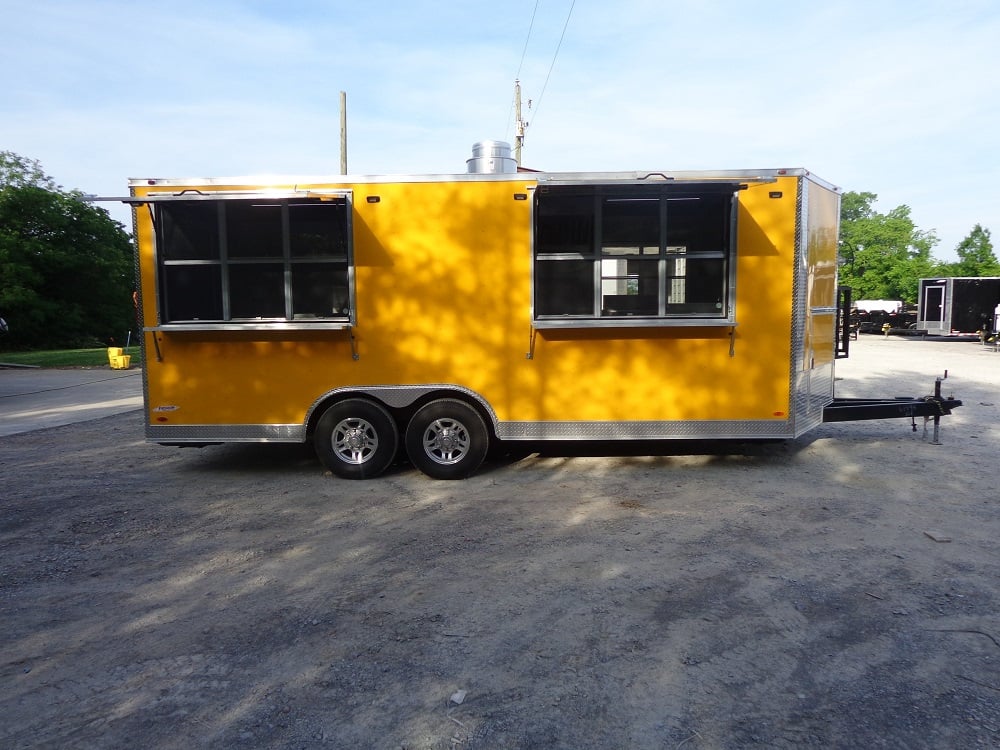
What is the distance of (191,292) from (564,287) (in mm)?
3611

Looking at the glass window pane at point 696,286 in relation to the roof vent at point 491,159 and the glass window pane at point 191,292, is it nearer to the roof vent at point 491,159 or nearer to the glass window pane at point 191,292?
the roof vent at point 491,159

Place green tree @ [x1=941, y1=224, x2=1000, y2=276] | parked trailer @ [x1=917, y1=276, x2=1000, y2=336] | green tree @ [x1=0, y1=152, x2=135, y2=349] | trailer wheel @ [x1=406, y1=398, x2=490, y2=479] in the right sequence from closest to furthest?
trailer wheel @ [x1=406, y1=398, x2=490, y2=479]
parked trailer @ [x1=917, y1=276, x2=1000, y2=336]
green tree @ [x1=0, y1=152, x2=135, y2=349]
green tree @ [x1=941, y1=224, x2=1000, y2=276]

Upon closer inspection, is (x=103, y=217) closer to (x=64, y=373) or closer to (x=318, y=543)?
(x=64, y=373)

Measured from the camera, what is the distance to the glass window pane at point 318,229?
20.3 ft

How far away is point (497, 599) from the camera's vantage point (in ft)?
12.6

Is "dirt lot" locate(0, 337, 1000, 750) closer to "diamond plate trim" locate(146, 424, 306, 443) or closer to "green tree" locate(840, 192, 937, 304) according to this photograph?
"diamond plate trim" locate(146, 424, 306, 443)

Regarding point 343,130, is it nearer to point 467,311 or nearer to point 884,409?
point 467,311

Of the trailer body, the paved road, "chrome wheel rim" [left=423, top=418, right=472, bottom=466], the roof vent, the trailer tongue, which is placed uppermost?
the roof vent

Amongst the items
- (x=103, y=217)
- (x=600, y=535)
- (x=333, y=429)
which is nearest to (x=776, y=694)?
(x=600, y=535)

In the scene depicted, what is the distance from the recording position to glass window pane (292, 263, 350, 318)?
6.29 metres

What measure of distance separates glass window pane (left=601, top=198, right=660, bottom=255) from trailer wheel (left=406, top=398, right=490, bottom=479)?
83.0 inches

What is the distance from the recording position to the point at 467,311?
20.8 feet

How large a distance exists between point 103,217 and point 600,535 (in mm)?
47950

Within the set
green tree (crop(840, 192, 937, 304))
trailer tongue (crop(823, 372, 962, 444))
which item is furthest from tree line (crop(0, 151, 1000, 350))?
trailer tongue (crop(823, 372, 962, 444))
